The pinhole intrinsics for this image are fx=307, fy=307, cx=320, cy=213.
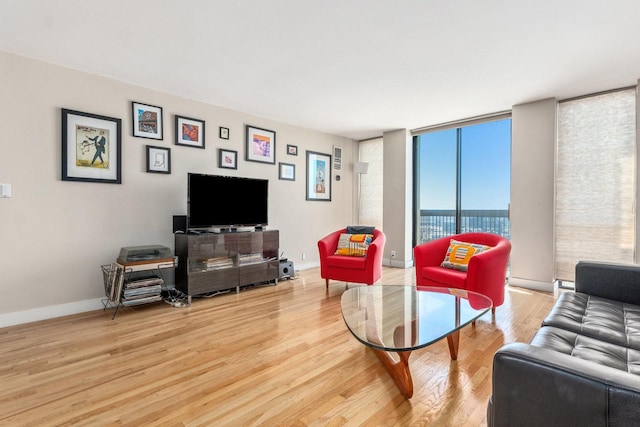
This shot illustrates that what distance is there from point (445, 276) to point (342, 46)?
238cm

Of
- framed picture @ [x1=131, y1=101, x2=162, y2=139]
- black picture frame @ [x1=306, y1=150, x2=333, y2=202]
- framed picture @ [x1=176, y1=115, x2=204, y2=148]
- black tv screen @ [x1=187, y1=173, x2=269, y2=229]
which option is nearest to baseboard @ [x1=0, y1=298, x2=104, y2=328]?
black tv screen @ [x1=187, y1=173, x2=269, y2=229]

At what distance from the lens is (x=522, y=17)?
227 centimetres

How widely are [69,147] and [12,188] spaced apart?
0.60m

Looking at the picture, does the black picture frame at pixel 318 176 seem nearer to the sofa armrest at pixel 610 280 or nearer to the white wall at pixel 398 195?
the white wall at pixel 398 195

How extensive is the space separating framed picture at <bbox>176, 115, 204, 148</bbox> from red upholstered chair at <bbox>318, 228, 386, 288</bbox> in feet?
7.02

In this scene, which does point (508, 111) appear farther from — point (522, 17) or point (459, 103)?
point (522, 17)

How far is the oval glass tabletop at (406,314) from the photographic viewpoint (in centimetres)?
171

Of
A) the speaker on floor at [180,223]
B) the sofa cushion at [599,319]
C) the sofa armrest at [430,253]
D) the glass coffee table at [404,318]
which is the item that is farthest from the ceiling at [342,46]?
the glass coffee table at [404,318]

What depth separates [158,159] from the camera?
3.73 m

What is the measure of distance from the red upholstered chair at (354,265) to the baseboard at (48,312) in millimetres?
2589

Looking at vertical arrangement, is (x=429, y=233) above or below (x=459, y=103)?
below

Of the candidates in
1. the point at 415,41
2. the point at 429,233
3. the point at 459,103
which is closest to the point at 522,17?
the point at 415,41

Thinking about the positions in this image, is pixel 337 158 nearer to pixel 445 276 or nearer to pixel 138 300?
pixel 445 276

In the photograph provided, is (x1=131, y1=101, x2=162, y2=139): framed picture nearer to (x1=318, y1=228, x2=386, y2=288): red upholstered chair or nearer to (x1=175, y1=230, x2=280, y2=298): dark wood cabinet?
(x1=175, y1=230, x2=280, y2=298): dark wood cabinet
